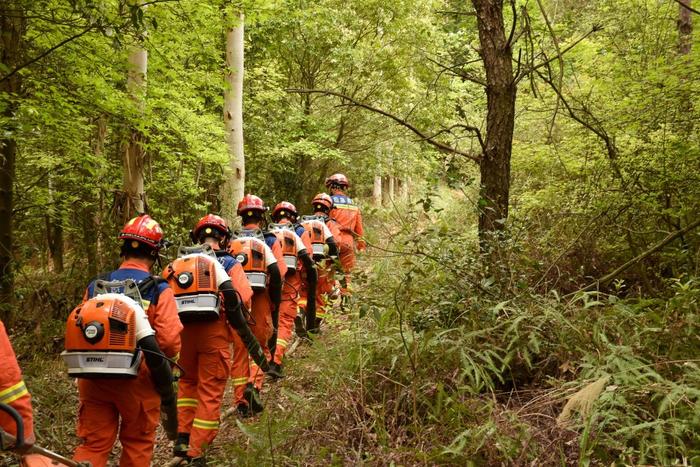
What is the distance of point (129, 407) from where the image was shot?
3.79 meters

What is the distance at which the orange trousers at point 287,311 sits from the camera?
7.04 m

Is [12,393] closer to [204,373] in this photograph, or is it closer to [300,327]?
[204,373]

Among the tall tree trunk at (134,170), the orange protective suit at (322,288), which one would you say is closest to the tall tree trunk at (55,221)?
the tall tree trunk at (134,170)

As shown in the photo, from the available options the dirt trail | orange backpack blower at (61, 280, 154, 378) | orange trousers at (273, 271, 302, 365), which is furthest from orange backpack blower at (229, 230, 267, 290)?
orange backpack blower at (61, 280, 154, 378)

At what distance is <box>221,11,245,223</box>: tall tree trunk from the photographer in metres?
9.62

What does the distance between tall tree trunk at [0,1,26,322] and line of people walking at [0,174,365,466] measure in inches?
110

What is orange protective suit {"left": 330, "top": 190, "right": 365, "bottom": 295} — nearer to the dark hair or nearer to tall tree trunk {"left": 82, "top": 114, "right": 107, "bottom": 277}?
tall tree trunk {"left": 82, "top": 114, "right": 107, "bottom": 277}

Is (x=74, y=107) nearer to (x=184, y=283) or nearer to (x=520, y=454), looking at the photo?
(x=184, y=283)

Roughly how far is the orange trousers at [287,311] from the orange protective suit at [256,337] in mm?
224

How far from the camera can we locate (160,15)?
5.56 meters

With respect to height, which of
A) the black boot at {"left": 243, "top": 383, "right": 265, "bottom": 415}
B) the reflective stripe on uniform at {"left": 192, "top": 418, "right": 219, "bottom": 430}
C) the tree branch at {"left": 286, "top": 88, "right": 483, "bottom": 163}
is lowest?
the black boot at {"left": 243, "top": 383, "right": 265, "bottom": 415}

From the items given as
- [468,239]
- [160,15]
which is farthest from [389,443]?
[160,15]

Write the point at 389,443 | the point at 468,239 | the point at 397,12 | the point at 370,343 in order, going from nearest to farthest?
the point at 389,443
the point at 370,343
the point at 468,239
the point at 397,12

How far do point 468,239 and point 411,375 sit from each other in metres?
2.09
